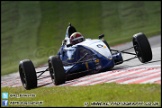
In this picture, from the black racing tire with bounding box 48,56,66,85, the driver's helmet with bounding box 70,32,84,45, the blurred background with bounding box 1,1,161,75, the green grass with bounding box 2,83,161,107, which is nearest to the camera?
the green grass with bounding box 2,83,161,107

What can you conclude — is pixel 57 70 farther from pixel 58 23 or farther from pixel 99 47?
pixel 58 23

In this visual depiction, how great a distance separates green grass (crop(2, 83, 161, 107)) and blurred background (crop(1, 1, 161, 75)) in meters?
8.70

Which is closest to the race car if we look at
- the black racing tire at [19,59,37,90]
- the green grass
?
the black racing tire at [19,59,37,90]

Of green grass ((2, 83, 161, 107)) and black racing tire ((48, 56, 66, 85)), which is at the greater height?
black racing tire ((48, 56, 66, 85))

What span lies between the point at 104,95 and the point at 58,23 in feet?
68.6

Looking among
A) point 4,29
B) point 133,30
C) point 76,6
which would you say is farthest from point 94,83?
point 76,6

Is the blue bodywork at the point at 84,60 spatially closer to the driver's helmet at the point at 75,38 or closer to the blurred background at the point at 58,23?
the driver's helmet at the point at 75,38

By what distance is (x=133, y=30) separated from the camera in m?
23.5

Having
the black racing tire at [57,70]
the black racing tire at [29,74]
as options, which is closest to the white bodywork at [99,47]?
the black racing tire at [57,70]

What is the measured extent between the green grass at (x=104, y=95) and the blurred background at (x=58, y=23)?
870 cm

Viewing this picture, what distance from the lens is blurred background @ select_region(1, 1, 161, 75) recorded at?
837 inches

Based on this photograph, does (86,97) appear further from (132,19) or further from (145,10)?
(145,10)

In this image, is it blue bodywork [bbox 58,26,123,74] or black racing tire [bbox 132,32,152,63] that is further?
black racing tire [bbox 132,32,152,63]

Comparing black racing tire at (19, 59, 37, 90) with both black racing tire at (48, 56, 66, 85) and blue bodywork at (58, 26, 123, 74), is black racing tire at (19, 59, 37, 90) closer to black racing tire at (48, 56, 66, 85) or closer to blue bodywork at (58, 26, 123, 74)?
black racing tire at (48, 56, 66, 85)
